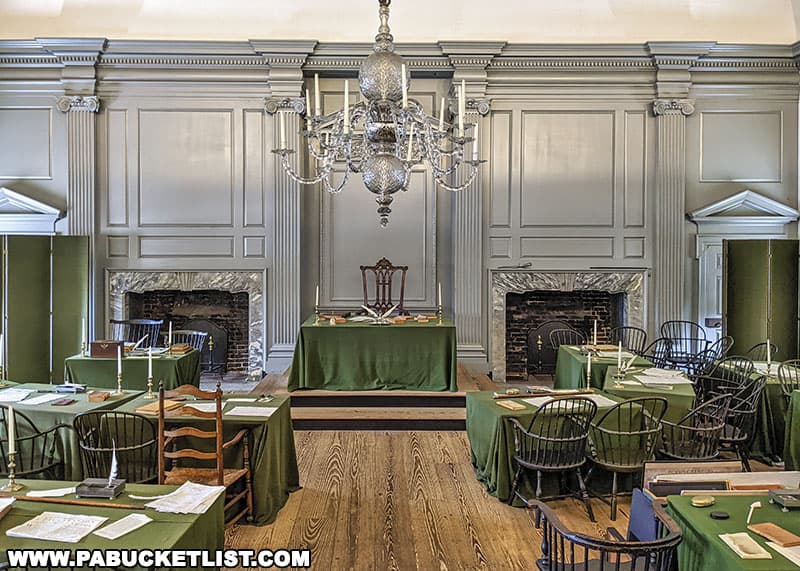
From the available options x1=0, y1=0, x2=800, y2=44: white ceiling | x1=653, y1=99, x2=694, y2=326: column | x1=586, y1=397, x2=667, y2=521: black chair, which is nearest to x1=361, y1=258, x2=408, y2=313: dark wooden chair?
x1=0, y1=0, x2=800, y2=44: white ceiling

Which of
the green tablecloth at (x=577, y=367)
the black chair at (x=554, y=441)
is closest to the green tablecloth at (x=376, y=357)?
the green tablecloth at (x=577, y=367)

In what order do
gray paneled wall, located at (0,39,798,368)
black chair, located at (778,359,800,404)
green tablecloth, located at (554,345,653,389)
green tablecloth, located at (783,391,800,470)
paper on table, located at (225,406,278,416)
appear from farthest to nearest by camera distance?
gray paneled wall, located at (0,39,798,368) → green tablecloth, located at (554,345,653,389) → black chair, located at (778,359,800,404) → green tablecloth, located at (783,391,800,470) → paper on table, located at (225,406,278,416)

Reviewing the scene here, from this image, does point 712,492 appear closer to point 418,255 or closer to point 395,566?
point 395,566

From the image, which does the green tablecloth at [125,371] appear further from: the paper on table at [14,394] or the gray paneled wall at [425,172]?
the gray paneled wall at [425,172]

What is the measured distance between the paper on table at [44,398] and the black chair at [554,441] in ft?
11.5

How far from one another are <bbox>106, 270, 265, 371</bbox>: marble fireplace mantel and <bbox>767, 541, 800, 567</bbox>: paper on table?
7546 mm

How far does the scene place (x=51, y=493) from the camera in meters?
2.99

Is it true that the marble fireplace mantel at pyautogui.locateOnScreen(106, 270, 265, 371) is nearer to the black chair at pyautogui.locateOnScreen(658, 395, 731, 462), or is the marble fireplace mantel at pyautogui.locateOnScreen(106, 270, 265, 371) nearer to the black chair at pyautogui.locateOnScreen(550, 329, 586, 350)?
the black chair at pyautogui.locateOnScreen(550, 329, 586, 350)

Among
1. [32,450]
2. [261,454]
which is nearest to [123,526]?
[261,454]

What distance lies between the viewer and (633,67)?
29.7ft

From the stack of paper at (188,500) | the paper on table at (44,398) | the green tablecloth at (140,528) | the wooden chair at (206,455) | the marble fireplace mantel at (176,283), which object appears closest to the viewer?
the green tablecloth at (140,528)

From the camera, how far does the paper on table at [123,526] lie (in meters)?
2.55

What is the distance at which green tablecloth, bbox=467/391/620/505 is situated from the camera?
4758 mm

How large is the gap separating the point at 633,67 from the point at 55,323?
8553mm
